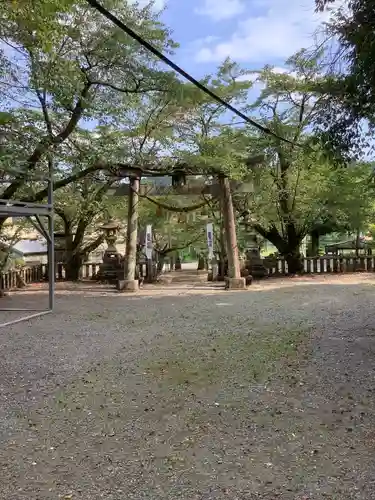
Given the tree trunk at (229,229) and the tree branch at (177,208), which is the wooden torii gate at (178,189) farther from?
the tree branch at (177,208)

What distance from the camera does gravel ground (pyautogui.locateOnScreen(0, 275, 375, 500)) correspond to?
2.32 m

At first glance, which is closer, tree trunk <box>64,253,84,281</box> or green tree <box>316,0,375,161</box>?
green tree <box>316,0,375,161</box>

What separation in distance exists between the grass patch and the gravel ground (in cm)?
2

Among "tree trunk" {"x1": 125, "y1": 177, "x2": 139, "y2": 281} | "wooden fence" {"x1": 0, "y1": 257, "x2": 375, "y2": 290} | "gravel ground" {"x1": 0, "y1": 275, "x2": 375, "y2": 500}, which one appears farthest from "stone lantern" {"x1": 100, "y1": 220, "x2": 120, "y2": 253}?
"gravel ground" {"x1": 0, "y1": 275, "x2": 375, "y2": 500}

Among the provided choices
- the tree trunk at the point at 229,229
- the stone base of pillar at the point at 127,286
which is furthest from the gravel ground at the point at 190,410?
the tree trunk at the point at 229,229

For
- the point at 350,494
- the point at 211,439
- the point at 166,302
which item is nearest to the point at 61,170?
the point at 166,302

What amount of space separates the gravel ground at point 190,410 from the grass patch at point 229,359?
0.02 metres

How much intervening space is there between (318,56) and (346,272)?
10.9 meters

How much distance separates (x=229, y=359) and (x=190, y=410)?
1.39 metres

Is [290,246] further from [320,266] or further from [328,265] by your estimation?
[328,265]

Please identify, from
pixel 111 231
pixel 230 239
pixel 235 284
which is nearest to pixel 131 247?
pixel 230 239

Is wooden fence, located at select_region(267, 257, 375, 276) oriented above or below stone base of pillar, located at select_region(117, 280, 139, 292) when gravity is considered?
above

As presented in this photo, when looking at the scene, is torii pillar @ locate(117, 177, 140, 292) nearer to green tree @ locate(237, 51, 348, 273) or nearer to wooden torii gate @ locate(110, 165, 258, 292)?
wooden torii gate @ locate(110, 165, 258, 292)

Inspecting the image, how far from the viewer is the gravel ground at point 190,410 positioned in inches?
91.2
